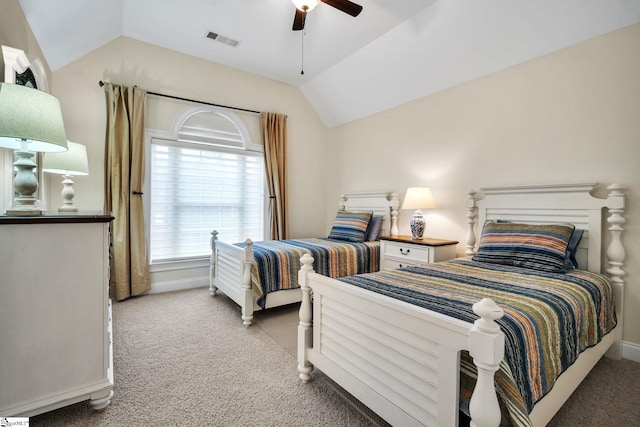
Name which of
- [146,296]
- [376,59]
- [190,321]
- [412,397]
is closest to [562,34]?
[376,59]

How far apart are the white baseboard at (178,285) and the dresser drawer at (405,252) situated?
2383 mm

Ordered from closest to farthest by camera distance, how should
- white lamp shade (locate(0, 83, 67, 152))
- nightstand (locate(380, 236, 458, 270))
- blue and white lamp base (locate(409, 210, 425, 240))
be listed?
white lamp shade (locate(0, 83, 67, 152)), nightstand (locate(380, 236, 458, 270)), blue and white lamp base (locate(409, 210, 425, 240))

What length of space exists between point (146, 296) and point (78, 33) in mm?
2739

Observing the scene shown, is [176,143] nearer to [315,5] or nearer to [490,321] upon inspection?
[315,5]

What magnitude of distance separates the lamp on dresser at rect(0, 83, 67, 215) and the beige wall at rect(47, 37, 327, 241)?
1.86 meters

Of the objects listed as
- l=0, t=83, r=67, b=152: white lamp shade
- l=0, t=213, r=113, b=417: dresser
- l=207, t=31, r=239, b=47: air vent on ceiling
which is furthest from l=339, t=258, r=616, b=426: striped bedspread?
l=207, t=31, r=239, b=47: air vent on ceiling

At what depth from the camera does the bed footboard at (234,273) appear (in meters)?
2.77

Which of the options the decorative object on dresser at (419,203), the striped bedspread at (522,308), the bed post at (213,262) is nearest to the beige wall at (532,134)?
the decorative object on dresser at (419,203)

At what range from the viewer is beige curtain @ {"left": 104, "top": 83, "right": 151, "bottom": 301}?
3281mm

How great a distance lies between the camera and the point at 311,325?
1.92 metres

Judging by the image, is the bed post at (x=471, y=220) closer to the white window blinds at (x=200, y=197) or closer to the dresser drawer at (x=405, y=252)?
the dresser drawer at (x=405, y=252)

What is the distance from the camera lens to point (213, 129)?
4020 millimetres

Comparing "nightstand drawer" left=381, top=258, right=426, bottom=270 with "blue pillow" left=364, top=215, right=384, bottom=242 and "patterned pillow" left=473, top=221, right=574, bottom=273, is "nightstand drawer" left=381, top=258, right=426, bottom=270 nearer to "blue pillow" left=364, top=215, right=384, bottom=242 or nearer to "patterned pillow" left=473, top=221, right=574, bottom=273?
"blue pillow" left=364, top=215, right=384, bottom=242

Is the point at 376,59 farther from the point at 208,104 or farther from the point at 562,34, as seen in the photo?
the point at 208,104
